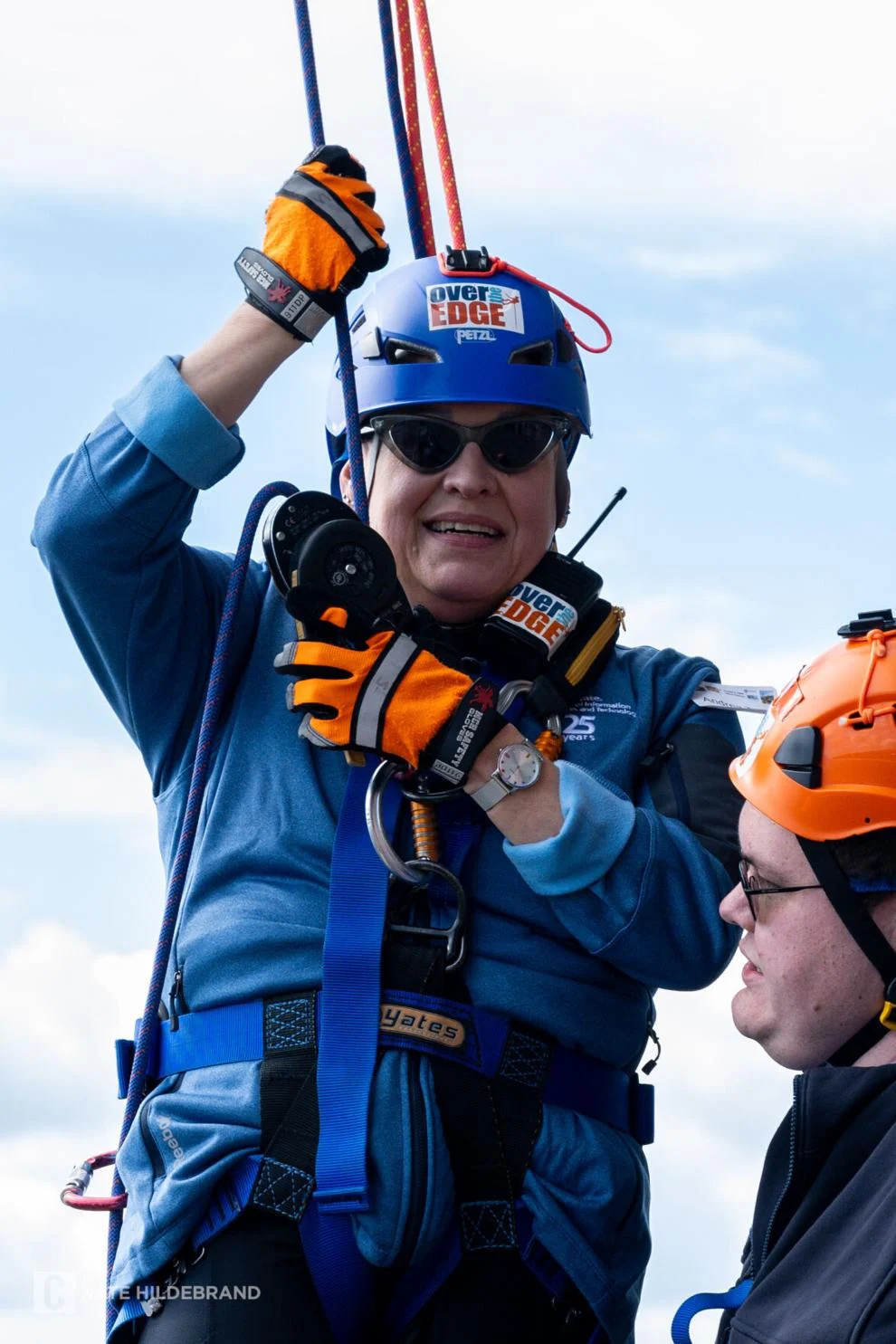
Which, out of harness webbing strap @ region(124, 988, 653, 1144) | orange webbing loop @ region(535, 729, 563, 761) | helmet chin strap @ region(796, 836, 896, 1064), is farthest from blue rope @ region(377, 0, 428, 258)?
helmet chin strap @ region(796, 836, 896, 1064)

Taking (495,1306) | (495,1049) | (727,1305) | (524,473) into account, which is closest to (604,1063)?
(495,1049)

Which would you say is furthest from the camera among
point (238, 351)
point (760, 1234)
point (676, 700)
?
point (676, 700)

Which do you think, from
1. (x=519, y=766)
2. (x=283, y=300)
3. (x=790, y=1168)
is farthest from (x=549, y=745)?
(x=790, y=1168)

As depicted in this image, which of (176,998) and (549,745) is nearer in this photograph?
(176,998)

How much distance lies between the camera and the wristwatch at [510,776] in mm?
3645

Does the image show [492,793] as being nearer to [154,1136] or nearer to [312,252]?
[154,1136]

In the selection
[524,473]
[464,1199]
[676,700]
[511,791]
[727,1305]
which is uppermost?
[524,473]

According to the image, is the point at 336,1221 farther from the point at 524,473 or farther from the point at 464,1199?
the point at 524,473

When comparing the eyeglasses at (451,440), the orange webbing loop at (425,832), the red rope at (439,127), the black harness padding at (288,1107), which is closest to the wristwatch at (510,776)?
the orange webbing loop at (425,832)

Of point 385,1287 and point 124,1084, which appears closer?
point 385,1287

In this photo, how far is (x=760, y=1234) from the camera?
9.86 ft

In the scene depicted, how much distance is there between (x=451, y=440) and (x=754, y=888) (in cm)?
125

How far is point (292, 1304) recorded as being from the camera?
3.43 m

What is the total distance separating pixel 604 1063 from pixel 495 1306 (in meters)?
0.52
